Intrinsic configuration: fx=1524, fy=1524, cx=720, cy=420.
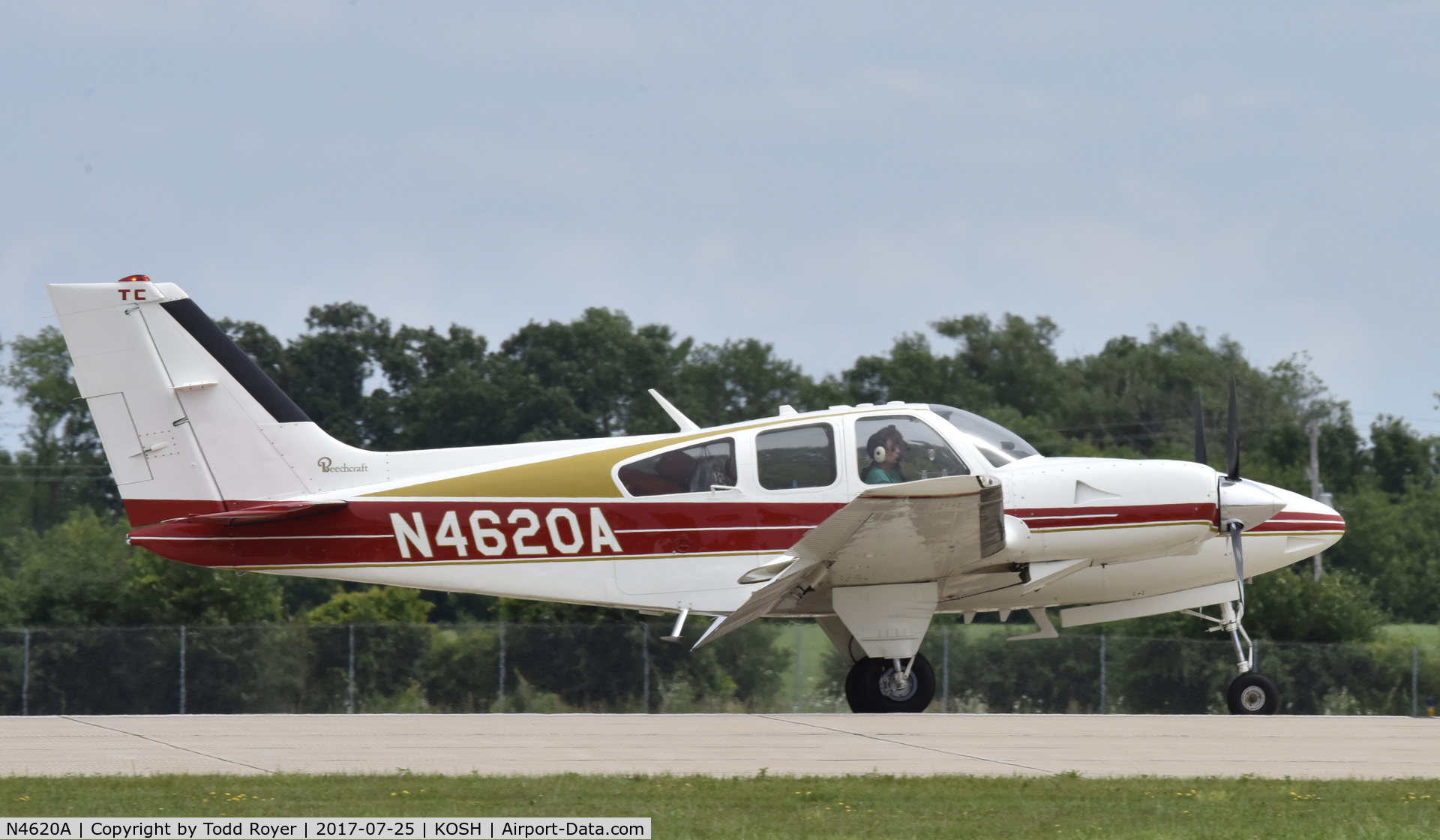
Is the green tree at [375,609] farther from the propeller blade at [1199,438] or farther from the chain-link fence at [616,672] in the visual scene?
the propeller blade at [1199,438]

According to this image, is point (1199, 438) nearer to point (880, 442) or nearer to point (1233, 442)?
point (1233, 442)

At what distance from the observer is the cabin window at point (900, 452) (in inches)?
504

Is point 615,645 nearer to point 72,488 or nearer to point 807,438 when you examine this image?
point 807,438

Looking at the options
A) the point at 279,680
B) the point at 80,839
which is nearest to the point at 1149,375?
the point at 279,680

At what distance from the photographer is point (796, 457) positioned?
13.1 meters

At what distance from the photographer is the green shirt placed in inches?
506

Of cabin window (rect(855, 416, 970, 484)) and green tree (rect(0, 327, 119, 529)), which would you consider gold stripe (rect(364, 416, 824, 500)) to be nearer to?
cabin window (rect(855, 416, 970, 484))

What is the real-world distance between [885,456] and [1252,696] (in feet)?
13.1

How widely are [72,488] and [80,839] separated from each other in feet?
164

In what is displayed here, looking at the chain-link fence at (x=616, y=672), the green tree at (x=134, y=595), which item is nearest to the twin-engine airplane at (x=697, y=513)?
the chain-link fence at (x=616, y=672)

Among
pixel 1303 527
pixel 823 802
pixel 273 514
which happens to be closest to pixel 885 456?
pixel 1303 527

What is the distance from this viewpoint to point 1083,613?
14.0 metres

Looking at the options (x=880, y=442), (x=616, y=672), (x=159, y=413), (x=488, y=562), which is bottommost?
(x=616, y=672)

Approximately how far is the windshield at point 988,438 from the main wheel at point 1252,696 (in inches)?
110
